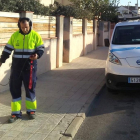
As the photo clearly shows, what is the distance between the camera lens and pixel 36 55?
5336 mm

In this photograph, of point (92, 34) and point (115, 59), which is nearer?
point (115, 59)

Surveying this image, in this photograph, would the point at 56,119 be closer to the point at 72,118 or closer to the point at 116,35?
the point at 72,118

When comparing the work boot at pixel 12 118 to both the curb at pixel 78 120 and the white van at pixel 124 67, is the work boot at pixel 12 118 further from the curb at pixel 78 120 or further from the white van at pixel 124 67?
the white van at pixel 124 67

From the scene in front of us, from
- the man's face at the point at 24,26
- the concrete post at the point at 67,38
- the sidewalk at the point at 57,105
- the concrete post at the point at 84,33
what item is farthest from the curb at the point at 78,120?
the concrete post at the point at 84,33

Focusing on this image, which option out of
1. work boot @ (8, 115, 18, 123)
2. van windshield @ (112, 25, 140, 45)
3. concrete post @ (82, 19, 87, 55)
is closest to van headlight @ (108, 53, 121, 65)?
van windshield @ (112, 25, 140, 45)

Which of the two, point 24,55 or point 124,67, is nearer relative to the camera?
point 24,55

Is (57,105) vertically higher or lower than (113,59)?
lower

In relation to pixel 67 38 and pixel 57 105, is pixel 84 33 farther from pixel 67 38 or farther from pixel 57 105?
pixel 57 105

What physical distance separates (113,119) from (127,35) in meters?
3.12

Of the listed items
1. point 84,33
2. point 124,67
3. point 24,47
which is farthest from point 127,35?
point 84,33

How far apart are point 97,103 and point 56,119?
1.89 m

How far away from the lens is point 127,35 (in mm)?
8383

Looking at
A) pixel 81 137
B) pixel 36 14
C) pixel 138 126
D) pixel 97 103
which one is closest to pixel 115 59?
pixel 97 103

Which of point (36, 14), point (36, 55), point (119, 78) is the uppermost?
point (36, 14)
